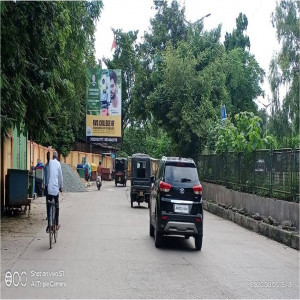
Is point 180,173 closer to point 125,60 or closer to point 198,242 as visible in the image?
point 198,242

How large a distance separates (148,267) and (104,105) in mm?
33459

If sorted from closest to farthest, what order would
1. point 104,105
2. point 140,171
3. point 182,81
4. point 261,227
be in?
1. point 261,227
2. point 140,171
3. point 182,81
4. point 104,105

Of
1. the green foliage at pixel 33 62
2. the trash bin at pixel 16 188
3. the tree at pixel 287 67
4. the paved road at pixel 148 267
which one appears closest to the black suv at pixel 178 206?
the paved road at pixel 148 267

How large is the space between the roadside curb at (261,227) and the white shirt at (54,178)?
601 centimetres

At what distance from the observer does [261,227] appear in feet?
48.5

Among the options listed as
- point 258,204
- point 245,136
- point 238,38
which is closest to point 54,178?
point 258,204

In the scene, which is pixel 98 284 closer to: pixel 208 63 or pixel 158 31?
pixel 208 63

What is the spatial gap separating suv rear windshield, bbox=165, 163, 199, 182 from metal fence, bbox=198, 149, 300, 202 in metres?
3.61

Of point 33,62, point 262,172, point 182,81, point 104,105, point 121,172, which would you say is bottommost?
point 121,172

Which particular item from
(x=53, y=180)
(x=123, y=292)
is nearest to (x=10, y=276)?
(x=123, y=292)

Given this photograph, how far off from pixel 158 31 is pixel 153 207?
26.9 meters

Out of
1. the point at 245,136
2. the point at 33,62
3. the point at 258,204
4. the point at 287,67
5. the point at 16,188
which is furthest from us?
the point at 287,67

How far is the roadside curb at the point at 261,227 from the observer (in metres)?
12.2

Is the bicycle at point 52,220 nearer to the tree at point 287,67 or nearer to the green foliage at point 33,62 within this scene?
the green foliage at point 33,62
